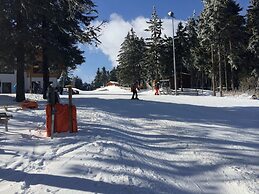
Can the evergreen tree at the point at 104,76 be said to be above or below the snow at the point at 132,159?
above

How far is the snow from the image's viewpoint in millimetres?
7914

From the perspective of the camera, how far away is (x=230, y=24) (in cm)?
5503

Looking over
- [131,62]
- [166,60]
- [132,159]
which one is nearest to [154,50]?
[166,60]

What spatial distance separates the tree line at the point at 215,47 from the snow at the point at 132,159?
39167 millimetres

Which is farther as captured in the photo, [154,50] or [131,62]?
[131,62]

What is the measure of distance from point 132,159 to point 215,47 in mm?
49880

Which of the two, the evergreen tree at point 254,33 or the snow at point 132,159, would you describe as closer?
the snow at point 132,159

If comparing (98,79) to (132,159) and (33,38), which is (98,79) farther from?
(132,159)

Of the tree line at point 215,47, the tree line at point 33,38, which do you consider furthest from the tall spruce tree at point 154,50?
the tree line at point 33,38

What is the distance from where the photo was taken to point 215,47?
5753 centimetres

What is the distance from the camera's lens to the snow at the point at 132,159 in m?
7.91

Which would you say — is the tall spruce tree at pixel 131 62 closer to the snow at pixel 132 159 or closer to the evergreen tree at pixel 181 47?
the evergreen tree at pixel 181 47

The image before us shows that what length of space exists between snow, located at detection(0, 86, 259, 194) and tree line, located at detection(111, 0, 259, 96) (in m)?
39.2

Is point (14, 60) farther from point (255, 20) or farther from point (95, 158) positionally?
point (255, 20)
